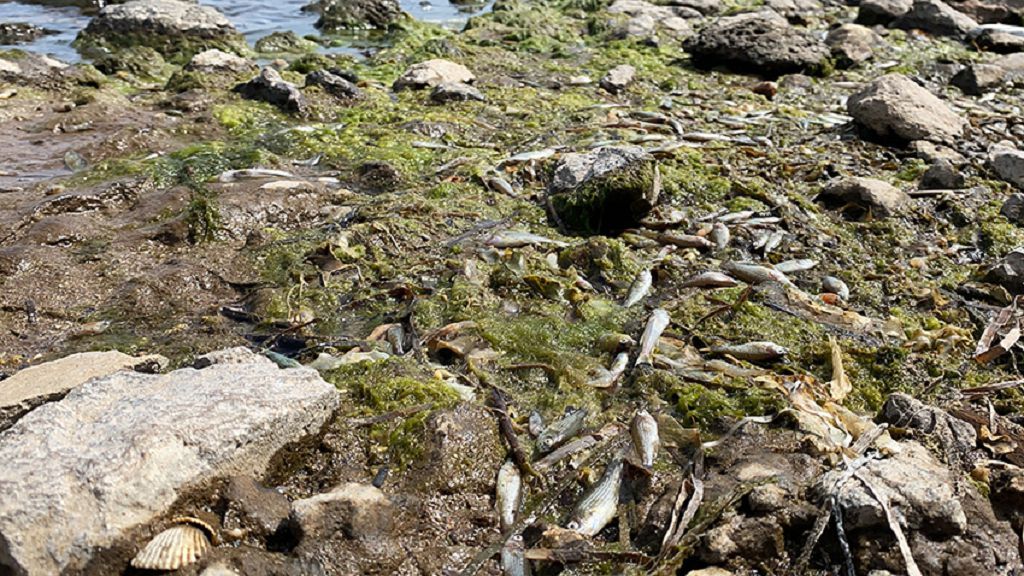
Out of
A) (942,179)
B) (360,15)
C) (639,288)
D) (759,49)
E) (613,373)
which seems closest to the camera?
(613,373)

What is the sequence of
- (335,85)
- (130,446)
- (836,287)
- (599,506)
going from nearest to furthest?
(130,446) < (599,506) < (836,287) < (335,85)

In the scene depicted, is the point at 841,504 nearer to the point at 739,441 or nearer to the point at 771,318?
the point at 739,441

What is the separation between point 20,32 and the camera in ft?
44.7

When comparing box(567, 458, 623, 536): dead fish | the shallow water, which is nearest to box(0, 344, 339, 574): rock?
box(567, 458, 623, 536): dead fish

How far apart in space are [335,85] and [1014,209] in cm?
709

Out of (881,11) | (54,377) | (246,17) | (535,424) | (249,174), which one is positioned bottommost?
(246,17)

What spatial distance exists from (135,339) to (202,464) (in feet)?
6.44

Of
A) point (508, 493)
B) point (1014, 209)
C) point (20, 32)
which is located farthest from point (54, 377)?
point (20, 32)

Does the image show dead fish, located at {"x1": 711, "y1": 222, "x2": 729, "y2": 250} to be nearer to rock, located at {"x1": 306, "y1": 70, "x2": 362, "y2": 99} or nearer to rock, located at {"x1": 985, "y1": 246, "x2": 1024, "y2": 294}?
rock, located at {"x1": 985, "y1": 246, "x2": 1024, "y2": 294}

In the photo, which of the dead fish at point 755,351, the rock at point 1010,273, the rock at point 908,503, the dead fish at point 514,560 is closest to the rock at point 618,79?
the rock at point 1010,273

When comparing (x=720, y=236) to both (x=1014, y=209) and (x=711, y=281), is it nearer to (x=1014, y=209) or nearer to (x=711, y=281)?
(x=711, y=281)

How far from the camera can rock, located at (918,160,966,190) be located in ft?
25.3

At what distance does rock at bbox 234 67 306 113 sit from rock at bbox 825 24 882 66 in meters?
7.88

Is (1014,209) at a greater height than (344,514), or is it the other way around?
(344,514)
